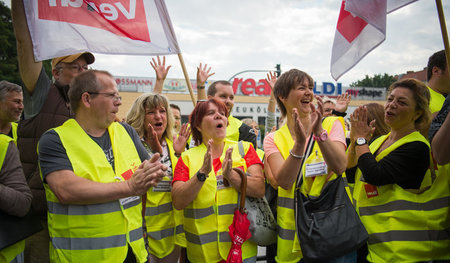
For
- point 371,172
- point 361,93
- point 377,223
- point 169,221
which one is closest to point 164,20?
point 169,221

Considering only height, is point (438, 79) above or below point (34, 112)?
above

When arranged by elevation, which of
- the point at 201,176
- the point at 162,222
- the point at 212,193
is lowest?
the point at 162,222

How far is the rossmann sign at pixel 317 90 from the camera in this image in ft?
125

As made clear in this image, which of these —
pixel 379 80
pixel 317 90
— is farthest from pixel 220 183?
pixel 379 80

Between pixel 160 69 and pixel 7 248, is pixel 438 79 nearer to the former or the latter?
pixel 160 69

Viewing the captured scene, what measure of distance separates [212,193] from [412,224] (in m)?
1.52

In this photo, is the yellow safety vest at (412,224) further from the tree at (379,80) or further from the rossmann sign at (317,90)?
the tree at (379,80)

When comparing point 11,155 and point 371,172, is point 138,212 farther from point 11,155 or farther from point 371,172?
point 371,172

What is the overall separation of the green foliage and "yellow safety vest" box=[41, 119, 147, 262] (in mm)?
21142

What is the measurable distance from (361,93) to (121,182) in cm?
4448

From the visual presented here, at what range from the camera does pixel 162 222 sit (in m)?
3.08

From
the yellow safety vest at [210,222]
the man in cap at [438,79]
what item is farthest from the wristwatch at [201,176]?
the man in cap at [438,79]

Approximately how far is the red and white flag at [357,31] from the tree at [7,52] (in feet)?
69.9

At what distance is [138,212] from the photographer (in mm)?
Result: 2348
